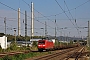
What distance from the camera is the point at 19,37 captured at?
13038 cm

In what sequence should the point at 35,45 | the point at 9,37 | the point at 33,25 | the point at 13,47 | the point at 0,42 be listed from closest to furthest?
the point at 13,47, the point at 0,42, the point at 35,45, the point at 33,25, the point at 9,37

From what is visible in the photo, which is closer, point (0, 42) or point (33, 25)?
point (0, 42)

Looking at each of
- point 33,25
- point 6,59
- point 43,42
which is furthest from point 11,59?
point 33,25

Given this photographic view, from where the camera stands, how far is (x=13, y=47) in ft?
205

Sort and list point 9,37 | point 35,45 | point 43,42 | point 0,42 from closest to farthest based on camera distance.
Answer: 1. point 43,42
2. point 0,42
3. point 35,45
4. point 9,37

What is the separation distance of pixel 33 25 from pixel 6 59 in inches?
2805

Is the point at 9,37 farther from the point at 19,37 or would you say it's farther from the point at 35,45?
the point at 35,45

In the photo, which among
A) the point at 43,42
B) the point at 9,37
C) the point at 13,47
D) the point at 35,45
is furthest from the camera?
the point at 9,37

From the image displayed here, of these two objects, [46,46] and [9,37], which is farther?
[9,37]

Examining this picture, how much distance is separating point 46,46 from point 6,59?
29822 mm

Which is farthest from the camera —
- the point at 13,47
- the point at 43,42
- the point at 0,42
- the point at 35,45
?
the point at 35,45

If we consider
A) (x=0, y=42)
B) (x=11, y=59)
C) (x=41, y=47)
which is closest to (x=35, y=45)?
(x=0, y=42)

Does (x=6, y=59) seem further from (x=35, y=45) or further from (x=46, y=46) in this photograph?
(x=35, y=45)

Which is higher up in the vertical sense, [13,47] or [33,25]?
[33,25]
